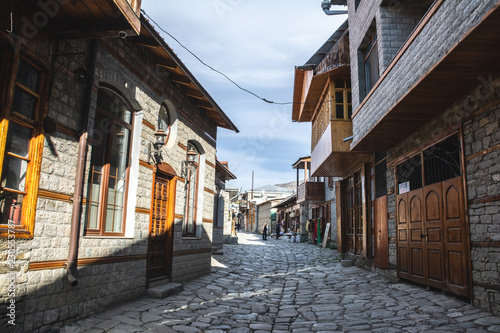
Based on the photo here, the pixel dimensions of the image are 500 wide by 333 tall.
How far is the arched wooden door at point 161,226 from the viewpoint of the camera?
7.55 m

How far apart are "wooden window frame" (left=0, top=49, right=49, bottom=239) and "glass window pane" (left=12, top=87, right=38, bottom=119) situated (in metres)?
0.03

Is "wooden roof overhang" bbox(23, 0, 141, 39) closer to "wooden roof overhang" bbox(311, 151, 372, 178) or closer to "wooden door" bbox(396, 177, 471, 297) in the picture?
"wooden door" bbox(396, 177, 471, 297)

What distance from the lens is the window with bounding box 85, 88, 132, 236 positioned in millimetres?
5809

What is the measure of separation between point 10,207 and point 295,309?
4.80 meters

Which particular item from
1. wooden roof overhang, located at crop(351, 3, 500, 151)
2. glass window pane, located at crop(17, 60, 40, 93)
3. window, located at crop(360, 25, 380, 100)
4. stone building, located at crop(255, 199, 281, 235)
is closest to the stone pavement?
glass window pane, located at crop(17, 60, 40, 93)

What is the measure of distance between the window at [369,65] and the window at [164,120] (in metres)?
5.16

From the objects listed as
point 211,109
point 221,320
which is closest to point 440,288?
point 221,320

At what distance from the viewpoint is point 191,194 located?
9.75 meters

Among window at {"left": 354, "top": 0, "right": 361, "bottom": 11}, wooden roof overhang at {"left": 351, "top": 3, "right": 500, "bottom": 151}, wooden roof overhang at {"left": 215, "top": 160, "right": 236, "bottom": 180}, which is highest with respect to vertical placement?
window at {"left": 354, "top": 0, "right": 361, "bottom": 11}

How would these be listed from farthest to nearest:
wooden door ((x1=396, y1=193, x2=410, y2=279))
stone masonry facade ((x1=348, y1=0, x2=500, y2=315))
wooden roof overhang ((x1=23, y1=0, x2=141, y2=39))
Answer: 1. wooden door ((x1=396, y1=193, x2=410, y2=279))
2. stone masonry facade ((x1=348, y1=0, x2=500, y2=315))
3. wooden roof overhang ((x1=23, y1=0, x2=141, y2=39))

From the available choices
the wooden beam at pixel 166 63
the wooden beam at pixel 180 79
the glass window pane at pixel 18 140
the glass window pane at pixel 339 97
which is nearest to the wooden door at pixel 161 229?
the wooden beam at pixel 180 79

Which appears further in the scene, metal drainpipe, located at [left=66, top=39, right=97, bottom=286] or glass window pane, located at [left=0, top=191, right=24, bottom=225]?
metal drainpipe, located at [left=66, top=39, right=97, bottom=286]

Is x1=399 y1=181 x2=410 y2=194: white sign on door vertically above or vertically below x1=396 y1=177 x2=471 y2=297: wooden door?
above

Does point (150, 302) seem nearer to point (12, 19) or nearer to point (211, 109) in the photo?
point (12, 19)
